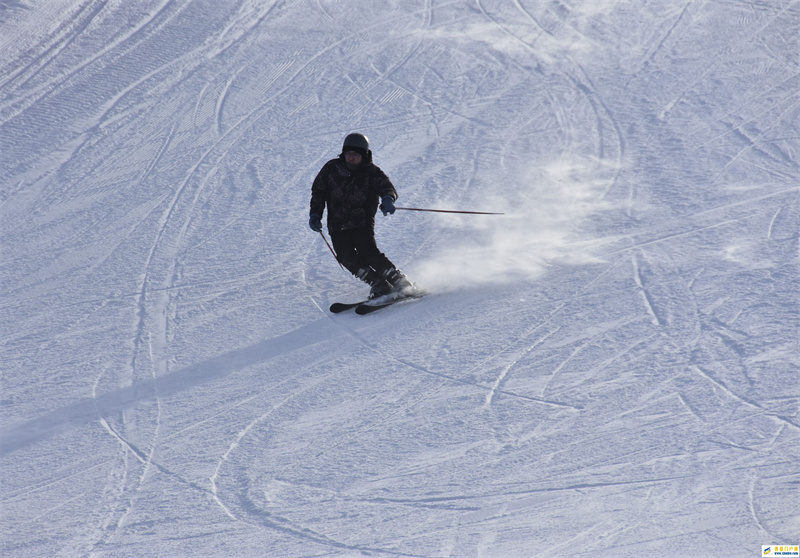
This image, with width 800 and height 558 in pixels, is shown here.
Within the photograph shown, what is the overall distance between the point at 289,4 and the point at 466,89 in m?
3.50

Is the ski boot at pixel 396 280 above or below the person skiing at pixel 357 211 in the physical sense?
below

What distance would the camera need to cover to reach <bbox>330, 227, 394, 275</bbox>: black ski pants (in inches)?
250

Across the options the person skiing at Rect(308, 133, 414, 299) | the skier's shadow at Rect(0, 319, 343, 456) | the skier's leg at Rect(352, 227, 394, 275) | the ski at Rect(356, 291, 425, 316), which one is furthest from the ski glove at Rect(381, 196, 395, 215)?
the skier's shadow at Rect(0, 319, 343, 456)

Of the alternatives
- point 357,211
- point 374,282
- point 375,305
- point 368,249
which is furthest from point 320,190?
point 375,305

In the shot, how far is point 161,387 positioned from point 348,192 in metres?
2.05

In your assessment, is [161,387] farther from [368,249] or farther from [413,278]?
[413,278]

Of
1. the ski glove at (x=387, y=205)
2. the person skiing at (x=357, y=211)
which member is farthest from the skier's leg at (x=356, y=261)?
the ski glove at (x=387, y=205)

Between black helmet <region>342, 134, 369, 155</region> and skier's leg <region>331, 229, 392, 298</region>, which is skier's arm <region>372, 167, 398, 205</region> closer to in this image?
black helmet <region>342, 134, 369, 155</region>

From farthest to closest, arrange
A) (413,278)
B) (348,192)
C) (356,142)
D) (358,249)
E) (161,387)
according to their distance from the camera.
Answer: (413,278)
(358,249)
(348,192)
(356,142)
(161,387)

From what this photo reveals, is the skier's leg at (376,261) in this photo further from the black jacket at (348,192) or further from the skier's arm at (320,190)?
the skier's arm at (320,190)

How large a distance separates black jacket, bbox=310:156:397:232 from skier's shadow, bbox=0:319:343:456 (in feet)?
2.71

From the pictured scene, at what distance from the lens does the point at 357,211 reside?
6.32m

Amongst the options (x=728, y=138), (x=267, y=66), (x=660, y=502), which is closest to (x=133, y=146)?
(x=267, y=66)

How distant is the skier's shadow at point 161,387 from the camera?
192 inches
